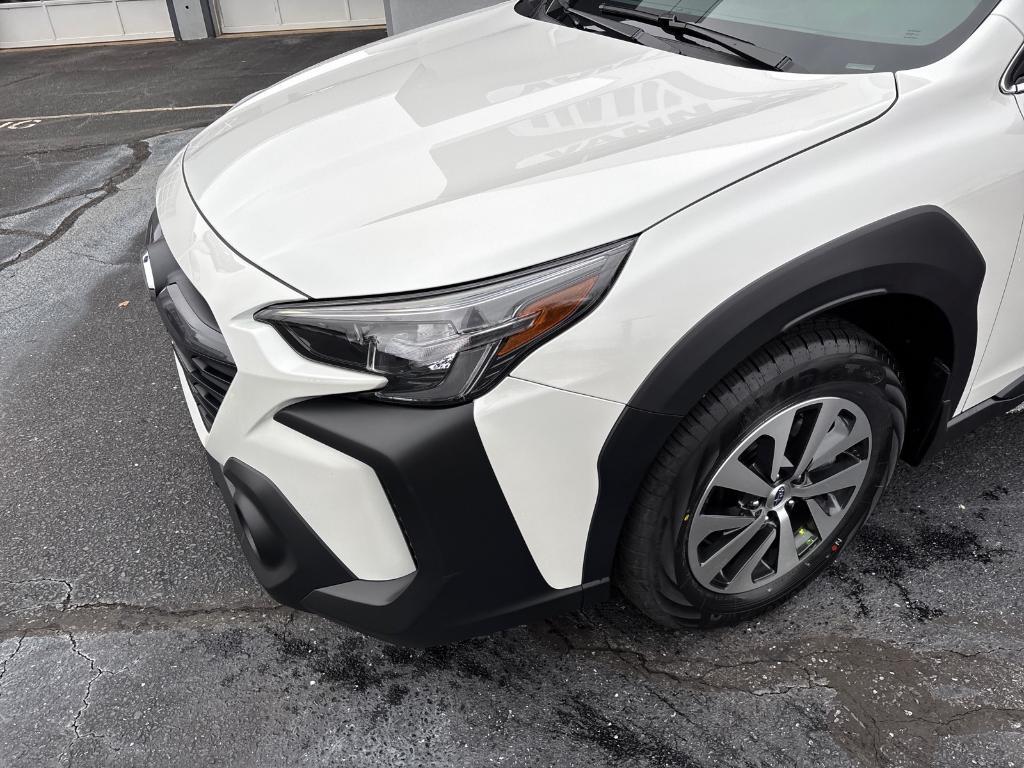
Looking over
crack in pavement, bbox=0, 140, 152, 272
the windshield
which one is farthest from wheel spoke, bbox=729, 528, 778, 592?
crack in pavement, bbox=0, 140, 152, 272

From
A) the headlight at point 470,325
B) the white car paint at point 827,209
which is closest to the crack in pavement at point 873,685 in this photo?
the white car paint at point 827,209

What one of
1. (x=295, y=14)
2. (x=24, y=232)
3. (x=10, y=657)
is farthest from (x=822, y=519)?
(x=295, y=14)

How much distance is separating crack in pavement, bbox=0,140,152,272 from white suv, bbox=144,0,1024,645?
3.24 metres

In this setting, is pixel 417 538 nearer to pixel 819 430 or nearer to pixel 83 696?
pixel 819 430

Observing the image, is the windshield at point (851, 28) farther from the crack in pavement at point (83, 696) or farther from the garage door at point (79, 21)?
the garage door at point (79, 21)

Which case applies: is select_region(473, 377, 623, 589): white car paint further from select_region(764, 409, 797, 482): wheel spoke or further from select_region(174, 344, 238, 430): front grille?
select_region(174, 344, 238, 430): front grille

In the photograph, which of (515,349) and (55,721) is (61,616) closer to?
(55,721)

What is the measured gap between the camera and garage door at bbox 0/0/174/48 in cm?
1290

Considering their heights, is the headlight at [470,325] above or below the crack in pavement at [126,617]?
above

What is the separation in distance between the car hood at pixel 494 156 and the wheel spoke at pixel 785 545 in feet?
2.69

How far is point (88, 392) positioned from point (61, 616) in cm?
124

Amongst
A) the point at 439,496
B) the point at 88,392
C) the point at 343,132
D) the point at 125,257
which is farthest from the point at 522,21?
the point at 125,257

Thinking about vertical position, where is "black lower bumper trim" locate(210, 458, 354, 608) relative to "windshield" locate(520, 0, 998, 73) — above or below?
below

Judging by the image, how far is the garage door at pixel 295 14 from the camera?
12.1 meters
